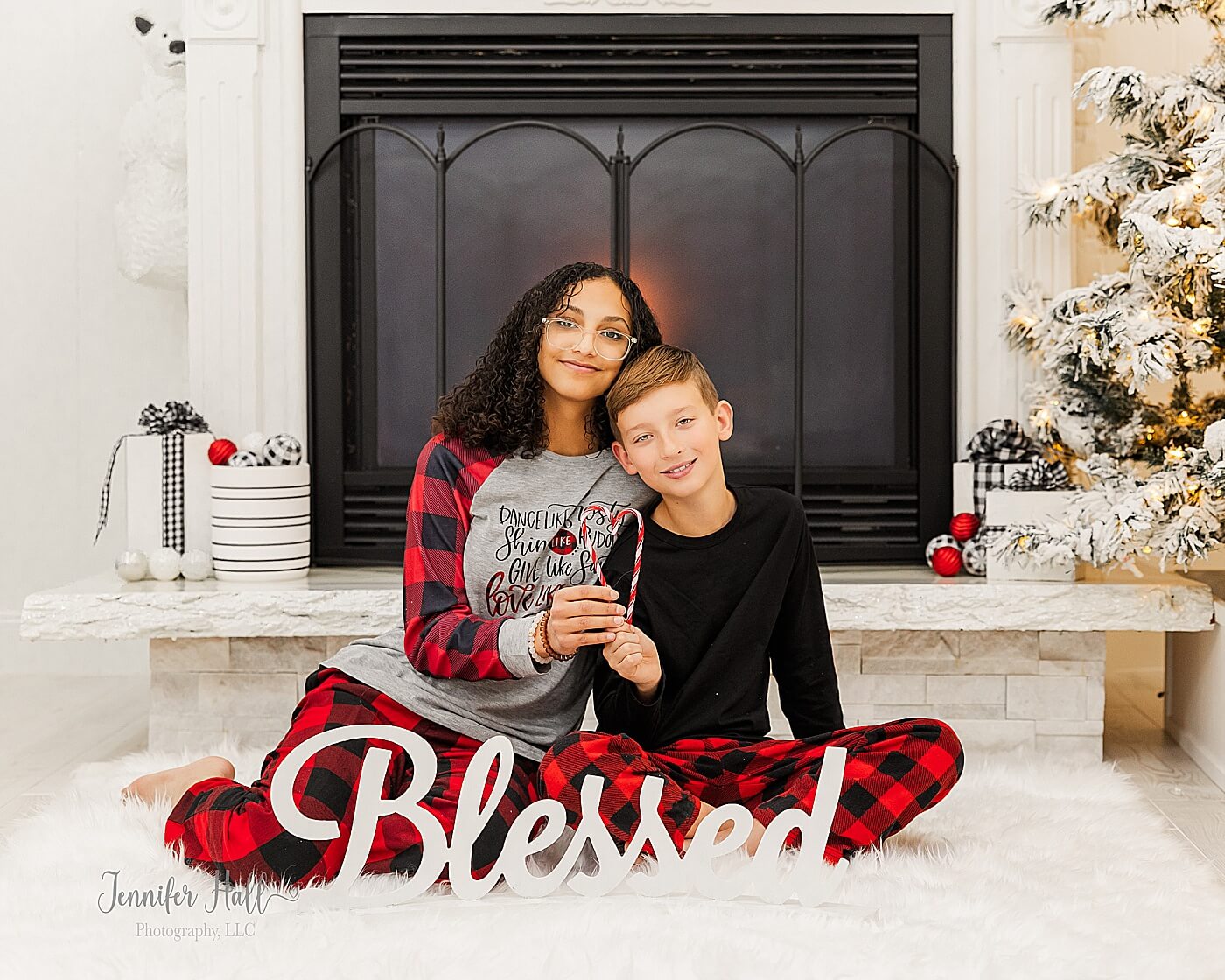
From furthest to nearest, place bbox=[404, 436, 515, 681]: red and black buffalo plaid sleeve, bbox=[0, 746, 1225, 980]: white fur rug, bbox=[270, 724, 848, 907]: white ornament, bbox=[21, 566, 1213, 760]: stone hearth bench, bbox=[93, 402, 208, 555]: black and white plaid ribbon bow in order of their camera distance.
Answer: bbox=[93, 402, 208, 555]: black and white plaid ribbon bow → bbox=[21, 566, 1213, 760]: stone hearth bench → bbox=[404, 436, 515, 681]: red and black buffalo plaid sleeve → bbox=[270, 724, 848, 907]: white ornament → bbox=[0, 746, 1225, 980]: white fur rug

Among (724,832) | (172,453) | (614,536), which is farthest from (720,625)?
(172,453)

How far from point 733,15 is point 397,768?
75.1 inches

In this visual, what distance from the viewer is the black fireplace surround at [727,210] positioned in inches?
113

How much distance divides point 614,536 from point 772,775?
0.42 meters

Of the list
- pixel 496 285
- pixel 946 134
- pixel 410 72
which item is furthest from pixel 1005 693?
pixel 410 72

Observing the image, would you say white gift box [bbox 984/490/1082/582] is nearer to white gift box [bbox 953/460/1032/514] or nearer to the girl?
white gift box [bbox 953/460/1032/514]

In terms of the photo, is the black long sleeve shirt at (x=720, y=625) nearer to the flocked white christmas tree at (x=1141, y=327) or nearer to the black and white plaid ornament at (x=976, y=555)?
the flocked white christmas tree at (x=1141, y=327)

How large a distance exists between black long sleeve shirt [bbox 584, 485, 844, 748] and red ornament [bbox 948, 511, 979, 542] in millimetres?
893

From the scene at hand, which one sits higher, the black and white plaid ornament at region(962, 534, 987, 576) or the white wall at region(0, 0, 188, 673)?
the white wall at region(0, 0, 188, 673)

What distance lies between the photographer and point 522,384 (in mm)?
1947

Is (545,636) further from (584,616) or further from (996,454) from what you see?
(996,454)

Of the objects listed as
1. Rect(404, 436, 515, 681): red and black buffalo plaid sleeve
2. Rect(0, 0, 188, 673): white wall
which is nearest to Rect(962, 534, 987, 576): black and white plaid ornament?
Rect(404, 436, 515, 681): red and black buffalo plaid sleeve

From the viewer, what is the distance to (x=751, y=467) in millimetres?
2865

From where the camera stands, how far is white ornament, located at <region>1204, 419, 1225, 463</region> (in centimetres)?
227
